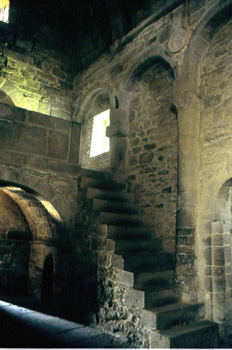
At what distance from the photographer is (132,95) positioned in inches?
265

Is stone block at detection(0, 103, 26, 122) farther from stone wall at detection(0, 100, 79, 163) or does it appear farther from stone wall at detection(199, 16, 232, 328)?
stone wall at detection(199, 16, 232, 328)

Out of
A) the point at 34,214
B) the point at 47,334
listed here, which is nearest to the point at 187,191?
the point at 47,334

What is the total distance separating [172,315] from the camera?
3.65 metres

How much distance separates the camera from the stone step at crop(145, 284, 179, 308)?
3.76m

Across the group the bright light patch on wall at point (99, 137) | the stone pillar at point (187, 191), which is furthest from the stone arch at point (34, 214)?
the bright light patch on wall at point (99, 137)

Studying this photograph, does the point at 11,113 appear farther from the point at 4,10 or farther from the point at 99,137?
the point at 4,10

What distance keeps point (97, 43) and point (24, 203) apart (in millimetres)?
4956

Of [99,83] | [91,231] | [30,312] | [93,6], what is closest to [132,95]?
[99,83]

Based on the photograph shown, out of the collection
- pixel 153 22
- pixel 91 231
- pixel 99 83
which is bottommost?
pixel 91 231

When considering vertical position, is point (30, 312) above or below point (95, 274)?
below

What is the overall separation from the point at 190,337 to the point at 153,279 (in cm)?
88

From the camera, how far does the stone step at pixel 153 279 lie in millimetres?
3935

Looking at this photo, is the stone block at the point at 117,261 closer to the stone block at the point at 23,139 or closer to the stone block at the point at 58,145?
the stone block at the point at 58,145

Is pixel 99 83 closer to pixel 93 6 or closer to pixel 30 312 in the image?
pixel 93 6
